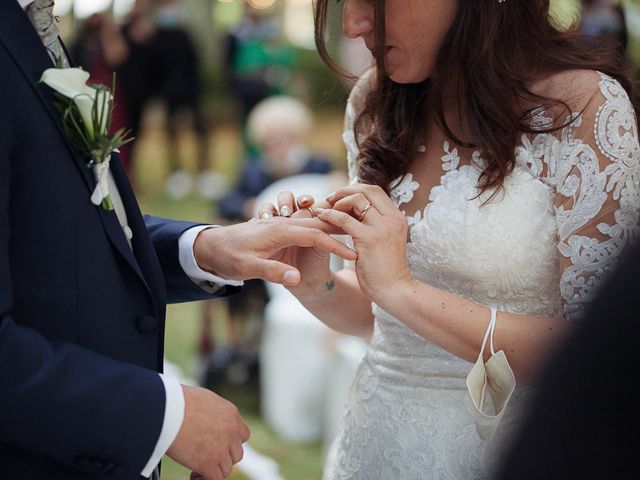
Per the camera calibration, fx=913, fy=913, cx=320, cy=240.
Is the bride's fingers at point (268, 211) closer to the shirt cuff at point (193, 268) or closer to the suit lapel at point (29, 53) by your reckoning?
the shirt cuff at point (193, 268)

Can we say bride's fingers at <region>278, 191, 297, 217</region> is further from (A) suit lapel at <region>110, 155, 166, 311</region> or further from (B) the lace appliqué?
(B) the lace appliqué

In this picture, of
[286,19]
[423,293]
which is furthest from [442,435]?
[286,19]

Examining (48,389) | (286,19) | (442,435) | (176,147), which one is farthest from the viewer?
(286,19)

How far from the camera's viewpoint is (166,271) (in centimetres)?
206

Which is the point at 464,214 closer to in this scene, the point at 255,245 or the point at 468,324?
the point at 468,324

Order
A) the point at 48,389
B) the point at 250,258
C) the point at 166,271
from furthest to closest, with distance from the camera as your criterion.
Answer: the point at 166,271 < the point at 250,258 < the point at 48,389

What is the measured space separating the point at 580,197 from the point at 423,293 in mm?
401

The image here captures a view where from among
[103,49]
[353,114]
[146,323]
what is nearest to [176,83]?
[103,49]

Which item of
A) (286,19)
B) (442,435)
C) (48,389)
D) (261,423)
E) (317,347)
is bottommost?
(286,19)

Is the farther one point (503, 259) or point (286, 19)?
point (286, 19)

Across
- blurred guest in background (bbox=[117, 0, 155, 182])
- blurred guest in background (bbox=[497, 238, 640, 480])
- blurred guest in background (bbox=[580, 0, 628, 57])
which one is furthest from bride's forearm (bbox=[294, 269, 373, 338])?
blurred guest in background (bbox=[117, 0, 155, 182])

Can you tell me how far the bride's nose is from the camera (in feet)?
7.04

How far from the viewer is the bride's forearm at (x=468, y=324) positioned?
2033 millimetres

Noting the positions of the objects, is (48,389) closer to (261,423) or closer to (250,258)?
(250,258)
